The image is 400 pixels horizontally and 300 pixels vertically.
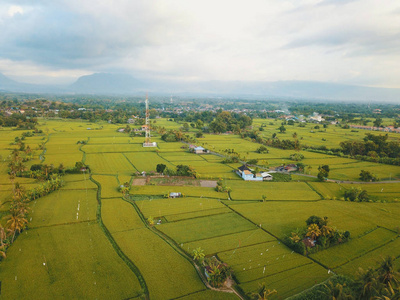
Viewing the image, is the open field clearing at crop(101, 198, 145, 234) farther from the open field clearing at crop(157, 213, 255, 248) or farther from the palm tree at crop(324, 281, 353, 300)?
the palm tree at crop(324, 281, 353, 300)

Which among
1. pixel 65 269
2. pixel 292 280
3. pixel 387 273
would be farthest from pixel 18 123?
pixel 387 273

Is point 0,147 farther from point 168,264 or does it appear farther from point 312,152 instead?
point 312,152

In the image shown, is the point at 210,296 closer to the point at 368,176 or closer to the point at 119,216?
the point at 119,216

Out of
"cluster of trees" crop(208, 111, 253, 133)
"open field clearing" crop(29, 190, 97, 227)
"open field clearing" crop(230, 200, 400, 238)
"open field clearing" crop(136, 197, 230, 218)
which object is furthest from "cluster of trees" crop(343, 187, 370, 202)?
"cluster of trees" crop(208, 111, 253, 133)

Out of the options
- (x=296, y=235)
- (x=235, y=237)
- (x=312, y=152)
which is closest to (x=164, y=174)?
(x=235, y=237)

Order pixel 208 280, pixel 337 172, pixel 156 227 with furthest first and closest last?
1. pixel 337 172
2. pixel 156 227
3. pixel 208 280

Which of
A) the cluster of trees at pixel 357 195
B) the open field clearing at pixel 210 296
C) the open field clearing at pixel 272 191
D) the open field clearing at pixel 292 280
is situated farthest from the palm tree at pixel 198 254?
the cluster of trees at pixel 357 195
